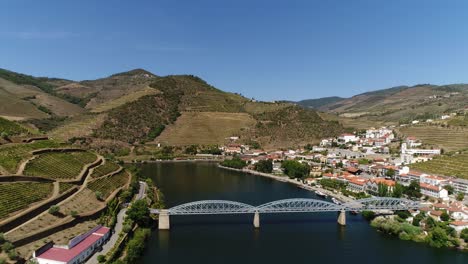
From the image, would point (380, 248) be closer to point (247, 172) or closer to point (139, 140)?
point (247, 172)

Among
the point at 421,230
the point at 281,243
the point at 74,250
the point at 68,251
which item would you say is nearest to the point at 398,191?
the point at 421,230

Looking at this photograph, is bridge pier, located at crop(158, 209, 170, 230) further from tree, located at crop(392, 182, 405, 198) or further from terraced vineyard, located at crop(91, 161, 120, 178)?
tree, located at crop(392, 182, 405, 198)

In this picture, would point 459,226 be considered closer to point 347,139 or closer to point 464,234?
point 464,234

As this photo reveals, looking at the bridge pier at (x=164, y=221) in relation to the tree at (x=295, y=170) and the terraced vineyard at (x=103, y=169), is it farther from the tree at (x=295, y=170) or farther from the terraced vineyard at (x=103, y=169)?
the tree at (x=295, y=170)

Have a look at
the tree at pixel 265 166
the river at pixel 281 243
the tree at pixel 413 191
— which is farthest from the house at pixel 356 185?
the tree at pixel 265 166

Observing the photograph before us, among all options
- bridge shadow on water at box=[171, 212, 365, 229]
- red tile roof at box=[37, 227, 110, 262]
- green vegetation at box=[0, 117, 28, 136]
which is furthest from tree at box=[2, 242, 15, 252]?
green vegetation at box=[0, 117, 28, 136]

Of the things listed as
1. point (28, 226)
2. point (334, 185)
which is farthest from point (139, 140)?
point (28, 226)
